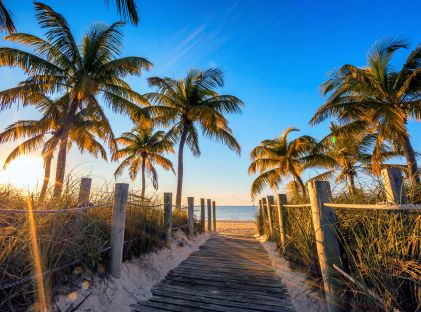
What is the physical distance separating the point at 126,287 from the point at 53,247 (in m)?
1.34

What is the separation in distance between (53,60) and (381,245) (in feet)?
41.3

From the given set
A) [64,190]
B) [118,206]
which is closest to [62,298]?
[118,206]

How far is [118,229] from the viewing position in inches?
135

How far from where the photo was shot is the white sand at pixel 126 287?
8.36 ft

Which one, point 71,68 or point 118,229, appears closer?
point 118,229

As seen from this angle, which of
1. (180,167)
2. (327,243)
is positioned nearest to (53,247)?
(327,243)

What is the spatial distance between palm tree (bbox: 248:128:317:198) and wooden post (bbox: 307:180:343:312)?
41.4 feet

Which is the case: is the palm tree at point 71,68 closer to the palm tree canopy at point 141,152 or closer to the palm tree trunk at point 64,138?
the palm tree trunk at point 64,138

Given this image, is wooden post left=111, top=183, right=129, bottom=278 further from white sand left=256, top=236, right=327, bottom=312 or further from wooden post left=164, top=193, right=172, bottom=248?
white sand left=256, top=236, right=327, bottom=312

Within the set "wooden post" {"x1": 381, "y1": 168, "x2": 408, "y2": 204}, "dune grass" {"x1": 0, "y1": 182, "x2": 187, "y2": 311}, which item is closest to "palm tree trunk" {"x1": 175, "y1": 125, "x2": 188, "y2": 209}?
"dune grass" {"x1": 0, "y1": 182, "x2": 187, "y2": 311}

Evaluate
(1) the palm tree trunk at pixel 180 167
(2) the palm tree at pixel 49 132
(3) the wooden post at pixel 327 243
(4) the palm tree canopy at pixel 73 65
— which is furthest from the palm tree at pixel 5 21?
(3) the wooden post at pixel 327 243

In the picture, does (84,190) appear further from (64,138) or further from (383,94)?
(383,94)

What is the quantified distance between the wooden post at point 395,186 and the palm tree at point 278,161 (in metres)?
13.4

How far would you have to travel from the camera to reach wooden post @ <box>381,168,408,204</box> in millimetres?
1973
